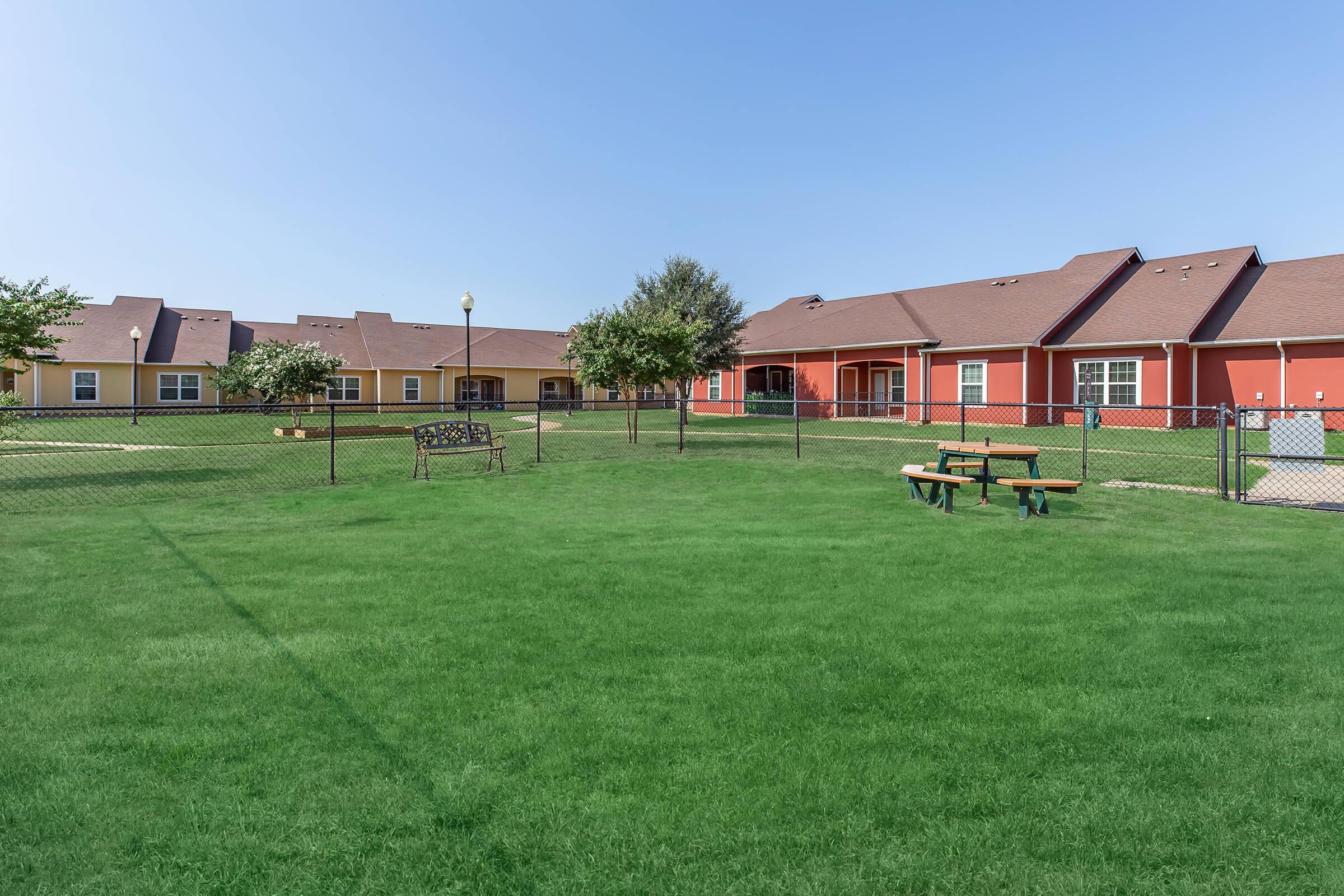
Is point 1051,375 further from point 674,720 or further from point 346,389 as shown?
point 346,389

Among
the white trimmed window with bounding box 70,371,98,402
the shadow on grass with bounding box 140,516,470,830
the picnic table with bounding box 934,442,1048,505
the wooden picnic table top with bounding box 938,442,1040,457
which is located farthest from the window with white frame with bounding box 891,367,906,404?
the white trimmed window with bounding box 70,371,98,402

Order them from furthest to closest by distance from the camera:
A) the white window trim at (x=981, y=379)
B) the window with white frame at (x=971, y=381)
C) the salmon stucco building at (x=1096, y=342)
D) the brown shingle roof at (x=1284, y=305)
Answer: the window with white frame at (x=971, y=381)
the white window trim at (x=981, y=379)
the salmon stucco building at (x=1096, y=342)
the brown shingle roof at (x=1284, y=305)

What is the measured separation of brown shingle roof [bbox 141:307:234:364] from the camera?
134ft

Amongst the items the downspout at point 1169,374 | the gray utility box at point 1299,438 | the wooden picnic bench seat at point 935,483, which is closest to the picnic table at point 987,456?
the wooden picnic bench seat at point 935,483

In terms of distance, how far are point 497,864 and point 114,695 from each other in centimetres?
272

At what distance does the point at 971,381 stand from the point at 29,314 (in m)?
27.7

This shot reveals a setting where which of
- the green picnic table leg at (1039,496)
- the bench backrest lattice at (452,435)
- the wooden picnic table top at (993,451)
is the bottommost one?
the green picnic table leg at (1039,496)

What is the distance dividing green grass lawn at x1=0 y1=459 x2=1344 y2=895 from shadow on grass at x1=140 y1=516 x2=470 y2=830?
0.02 m

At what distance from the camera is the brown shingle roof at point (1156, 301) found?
86.1ft

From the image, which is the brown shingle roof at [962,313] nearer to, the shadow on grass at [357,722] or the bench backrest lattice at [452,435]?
the bench backrest lattice at [452,435]

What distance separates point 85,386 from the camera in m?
39.2

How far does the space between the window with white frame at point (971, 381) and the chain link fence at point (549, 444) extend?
613 millimetres

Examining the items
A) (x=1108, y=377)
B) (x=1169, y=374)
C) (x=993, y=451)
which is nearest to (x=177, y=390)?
(x=993, y=451)

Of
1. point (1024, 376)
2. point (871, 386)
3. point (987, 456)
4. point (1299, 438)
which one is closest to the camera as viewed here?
point (987, 456)
